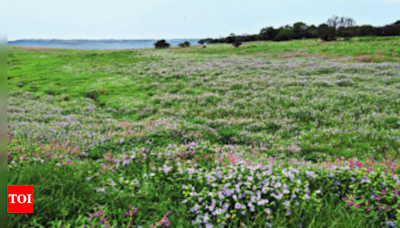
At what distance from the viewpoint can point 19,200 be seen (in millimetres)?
3441

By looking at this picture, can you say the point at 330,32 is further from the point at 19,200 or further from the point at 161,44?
the point at 19,200

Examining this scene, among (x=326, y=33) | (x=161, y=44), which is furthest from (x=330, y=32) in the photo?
(x=161, y=44)

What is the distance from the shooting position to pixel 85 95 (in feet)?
81.6

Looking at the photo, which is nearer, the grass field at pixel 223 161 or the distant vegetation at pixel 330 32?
the grass field at pixel 223 161

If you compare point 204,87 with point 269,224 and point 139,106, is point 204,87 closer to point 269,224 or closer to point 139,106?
point 139,106

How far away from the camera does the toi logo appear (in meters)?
3.29

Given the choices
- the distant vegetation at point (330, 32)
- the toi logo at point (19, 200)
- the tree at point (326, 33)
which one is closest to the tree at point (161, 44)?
the distant vegetation at point (330, 32)

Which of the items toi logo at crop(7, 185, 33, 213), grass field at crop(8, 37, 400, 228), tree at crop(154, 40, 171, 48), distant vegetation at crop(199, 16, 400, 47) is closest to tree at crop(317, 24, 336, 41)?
distant vegetation at crop(199, 16, 400, 47)

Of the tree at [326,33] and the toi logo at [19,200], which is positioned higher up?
the tree at [326,33]

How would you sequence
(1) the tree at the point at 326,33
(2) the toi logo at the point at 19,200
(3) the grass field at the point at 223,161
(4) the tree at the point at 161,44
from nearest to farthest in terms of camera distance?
1. (2) the toi logo at the point at 19,200
2. (3) the grass field at the point at 223,161
3. (1) the tree at the point at 326,33
4. (4) the tree at the point at 161,44

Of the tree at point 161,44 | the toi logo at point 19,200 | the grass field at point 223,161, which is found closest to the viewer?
the toi logo at point 19,200

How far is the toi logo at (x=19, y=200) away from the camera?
329 centimetres

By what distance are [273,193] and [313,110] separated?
11.9 meters

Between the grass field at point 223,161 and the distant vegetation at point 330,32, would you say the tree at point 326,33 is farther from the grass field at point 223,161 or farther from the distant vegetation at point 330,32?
the grass field at point 223,161
